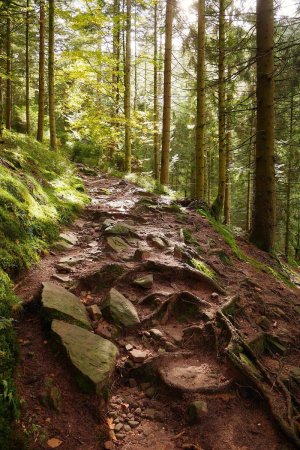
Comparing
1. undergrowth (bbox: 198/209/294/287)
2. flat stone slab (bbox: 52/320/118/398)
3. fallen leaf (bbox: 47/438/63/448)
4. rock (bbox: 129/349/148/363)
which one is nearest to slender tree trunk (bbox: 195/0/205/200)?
undergrowth (bbox: 198/209/294/287)

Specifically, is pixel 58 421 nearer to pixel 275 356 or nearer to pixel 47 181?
pixel 275 356

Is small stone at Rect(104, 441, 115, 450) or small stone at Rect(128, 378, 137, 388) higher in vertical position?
small stone at Rect(128, 378, 137, 388)

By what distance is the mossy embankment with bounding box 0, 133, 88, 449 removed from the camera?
9.54 feet

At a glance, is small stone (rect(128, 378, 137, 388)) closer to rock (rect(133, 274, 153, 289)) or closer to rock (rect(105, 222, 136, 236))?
rock (rect(133, 274, 153, 289))

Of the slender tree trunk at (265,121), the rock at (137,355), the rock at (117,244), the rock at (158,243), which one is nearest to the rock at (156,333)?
the rock at (137,355)

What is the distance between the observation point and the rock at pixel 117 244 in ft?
20.5

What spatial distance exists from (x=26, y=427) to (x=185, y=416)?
1553 millimetres

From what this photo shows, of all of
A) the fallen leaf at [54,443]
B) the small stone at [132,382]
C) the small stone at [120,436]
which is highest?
the fallen leaf at [54,443]

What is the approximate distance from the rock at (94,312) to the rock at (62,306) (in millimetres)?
113

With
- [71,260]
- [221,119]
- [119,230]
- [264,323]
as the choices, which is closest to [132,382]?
[71,260]

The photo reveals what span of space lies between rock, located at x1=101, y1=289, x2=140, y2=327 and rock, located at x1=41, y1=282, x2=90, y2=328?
1.03 ft

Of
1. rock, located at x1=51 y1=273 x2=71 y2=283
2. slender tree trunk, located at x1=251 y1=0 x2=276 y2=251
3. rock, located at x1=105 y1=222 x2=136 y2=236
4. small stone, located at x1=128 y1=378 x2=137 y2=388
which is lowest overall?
small stone, located at x1=128 y1=378 x2=137 y2=388

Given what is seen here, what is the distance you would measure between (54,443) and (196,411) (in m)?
1.40

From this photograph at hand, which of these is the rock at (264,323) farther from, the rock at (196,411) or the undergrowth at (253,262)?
the undergrowth at (253,262)
